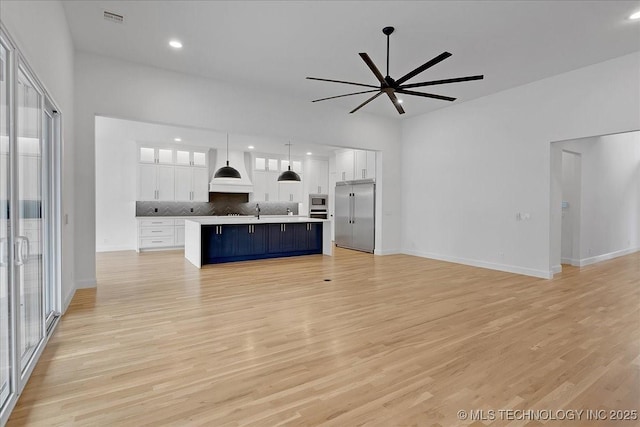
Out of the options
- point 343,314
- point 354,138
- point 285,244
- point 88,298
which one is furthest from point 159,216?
point 343,314

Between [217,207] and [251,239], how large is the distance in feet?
11.9

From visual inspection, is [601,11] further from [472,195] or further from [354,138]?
[354,138]

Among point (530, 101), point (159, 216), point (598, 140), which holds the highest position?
point (530, 101)

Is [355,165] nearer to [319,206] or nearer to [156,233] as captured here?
[319,206]

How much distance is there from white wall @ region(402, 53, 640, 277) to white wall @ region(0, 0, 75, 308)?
6539 mm

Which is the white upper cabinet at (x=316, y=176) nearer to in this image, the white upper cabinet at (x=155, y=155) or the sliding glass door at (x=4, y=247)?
the white upper cabinet at (x=155, y=155)

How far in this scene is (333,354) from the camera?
2520mm

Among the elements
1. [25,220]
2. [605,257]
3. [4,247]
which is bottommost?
[605,257]

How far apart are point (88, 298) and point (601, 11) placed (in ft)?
22.6

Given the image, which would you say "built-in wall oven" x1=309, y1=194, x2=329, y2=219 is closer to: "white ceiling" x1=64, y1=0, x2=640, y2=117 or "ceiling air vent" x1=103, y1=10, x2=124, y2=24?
"white ceiling" x1=64, y1=0, x2=640, y2=117

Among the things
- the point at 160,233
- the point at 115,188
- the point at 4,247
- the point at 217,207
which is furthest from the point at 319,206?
the point at 4,247

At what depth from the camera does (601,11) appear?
339 cm

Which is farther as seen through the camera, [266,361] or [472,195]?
[472,195]

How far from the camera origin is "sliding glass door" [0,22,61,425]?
1883 millimetres
